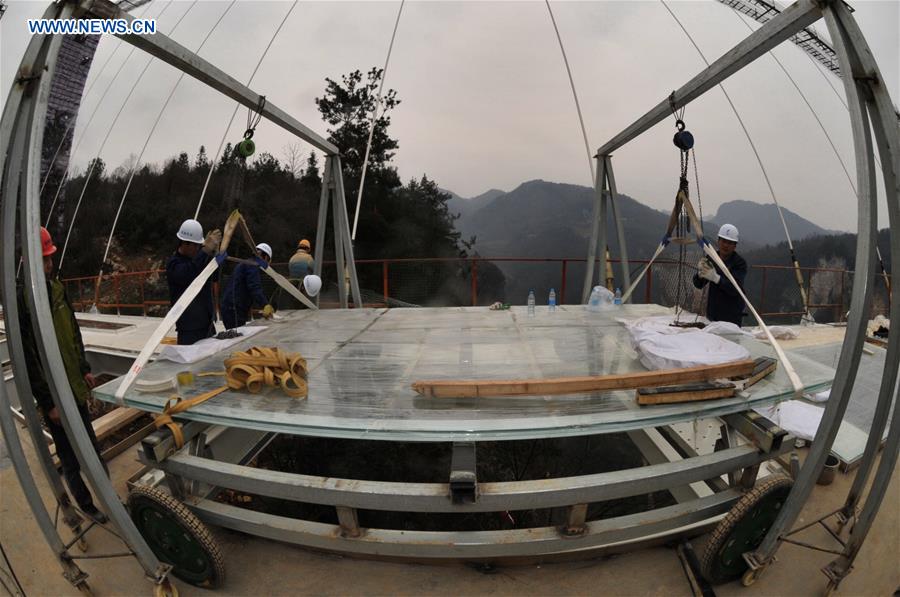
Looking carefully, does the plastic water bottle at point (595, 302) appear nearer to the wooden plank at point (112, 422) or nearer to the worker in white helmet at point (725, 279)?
the worker in white helmet at point (725, 279)

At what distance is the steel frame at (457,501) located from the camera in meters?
2.03

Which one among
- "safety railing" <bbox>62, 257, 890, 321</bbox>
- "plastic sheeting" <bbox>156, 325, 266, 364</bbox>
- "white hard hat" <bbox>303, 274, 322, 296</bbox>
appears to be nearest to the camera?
"plastic sheeting" <bbox>156, 325, 266, 364</bbox>

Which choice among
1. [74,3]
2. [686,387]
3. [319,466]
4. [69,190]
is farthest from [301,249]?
[69,190]

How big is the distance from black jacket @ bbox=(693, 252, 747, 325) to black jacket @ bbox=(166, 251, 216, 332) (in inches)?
191

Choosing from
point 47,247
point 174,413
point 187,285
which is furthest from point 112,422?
point 174,413

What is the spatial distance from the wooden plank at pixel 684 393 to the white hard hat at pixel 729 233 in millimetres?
2256

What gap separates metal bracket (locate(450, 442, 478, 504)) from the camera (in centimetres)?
193

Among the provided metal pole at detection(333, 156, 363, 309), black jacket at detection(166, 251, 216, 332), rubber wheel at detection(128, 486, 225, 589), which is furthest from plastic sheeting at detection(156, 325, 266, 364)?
metal pole at detection(333, 156, 363, 309)

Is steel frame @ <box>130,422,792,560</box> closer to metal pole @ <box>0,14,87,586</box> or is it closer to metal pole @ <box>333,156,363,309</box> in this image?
metal pole @ <box>0,14,87,586</box>

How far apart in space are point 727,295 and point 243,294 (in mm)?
5164

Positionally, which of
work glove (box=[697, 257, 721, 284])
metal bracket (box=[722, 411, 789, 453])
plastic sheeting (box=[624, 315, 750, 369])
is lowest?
metal bracket (box=[722, 411, 789, 453])

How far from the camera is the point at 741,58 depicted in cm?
309

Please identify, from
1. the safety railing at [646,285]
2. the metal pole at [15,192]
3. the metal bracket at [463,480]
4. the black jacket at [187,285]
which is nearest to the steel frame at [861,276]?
the metal bracket at [463,480]

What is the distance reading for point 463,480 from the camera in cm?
192
